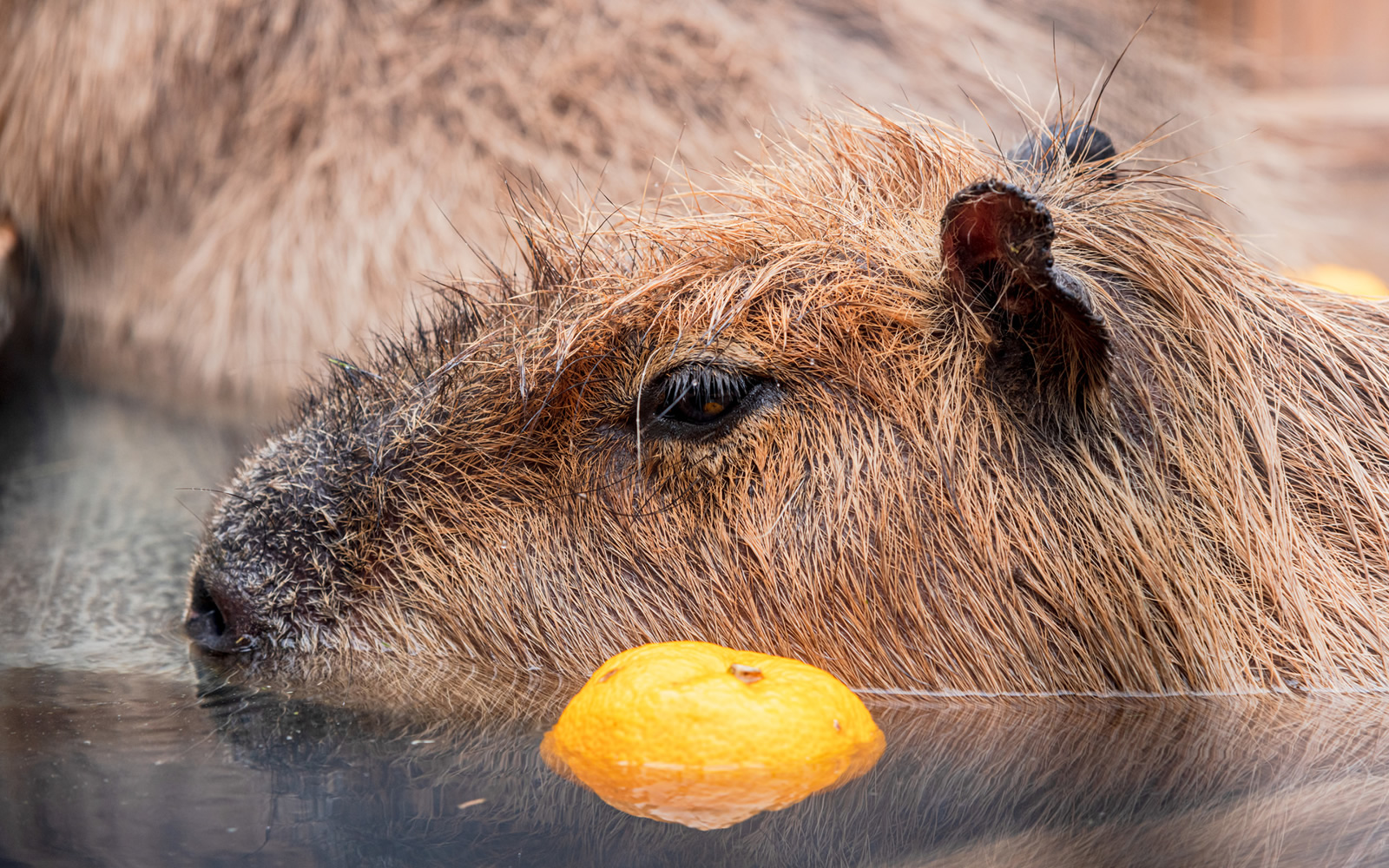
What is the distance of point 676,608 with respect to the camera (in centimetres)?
163

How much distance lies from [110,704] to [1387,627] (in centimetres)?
169

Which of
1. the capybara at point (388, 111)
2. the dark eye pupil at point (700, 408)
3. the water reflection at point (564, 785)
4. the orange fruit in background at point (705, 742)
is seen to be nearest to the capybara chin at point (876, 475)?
the dark eye pupil at point (700, 408)

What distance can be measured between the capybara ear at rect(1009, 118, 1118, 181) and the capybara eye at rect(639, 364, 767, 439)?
0.58 meters

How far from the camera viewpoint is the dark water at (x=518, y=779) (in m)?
1.09

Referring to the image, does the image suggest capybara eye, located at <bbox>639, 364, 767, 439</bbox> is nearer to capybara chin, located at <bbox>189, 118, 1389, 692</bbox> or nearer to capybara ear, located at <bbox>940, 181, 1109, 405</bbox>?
capybara chin, located at <bbox>189, 118, 1389, 692</bbox>

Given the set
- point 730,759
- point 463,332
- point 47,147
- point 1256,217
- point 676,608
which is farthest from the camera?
point 47,147

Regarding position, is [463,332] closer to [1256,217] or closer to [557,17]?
[557,17]

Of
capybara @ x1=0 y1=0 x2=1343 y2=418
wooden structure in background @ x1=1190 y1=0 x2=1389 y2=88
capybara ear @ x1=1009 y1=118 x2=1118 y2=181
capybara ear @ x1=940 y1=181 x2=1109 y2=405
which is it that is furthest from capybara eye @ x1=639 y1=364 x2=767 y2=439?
wooden structure in background @ x1=1190 y1=0 x2=1389 y2=88

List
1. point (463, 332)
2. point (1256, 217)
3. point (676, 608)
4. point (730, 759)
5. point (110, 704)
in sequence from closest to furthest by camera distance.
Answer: point (730, 759) → point (110, 704) → point (676, 608) → point (463, 332) → point (1256, 217)

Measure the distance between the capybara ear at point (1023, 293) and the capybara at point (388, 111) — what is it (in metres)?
1.28

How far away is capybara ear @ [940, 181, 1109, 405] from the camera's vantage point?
54.9 inches

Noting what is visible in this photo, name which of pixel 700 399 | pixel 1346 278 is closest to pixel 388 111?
pixel 700 399

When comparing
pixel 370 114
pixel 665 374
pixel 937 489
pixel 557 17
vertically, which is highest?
pixel 557 17

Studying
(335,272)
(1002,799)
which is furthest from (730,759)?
(335,272)
